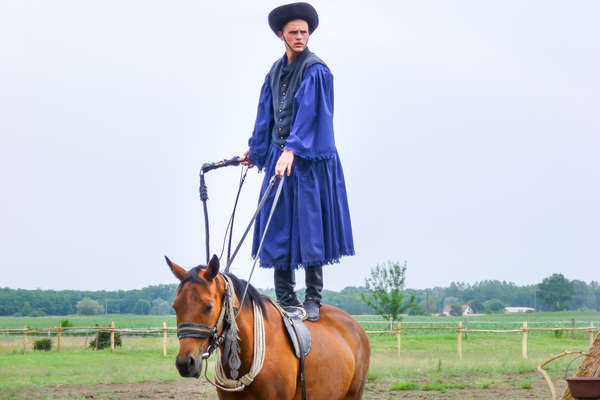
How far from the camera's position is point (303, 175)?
14.6 ft

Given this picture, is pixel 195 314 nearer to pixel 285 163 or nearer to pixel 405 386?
pixel 285 163

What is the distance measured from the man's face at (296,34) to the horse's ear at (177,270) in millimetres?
1872

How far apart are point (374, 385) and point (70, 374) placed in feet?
24.1

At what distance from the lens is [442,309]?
94250 mm

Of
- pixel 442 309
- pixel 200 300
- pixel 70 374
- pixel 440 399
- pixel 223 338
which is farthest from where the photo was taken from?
pixel 442 309

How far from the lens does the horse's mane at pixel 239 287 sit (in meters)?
3.28

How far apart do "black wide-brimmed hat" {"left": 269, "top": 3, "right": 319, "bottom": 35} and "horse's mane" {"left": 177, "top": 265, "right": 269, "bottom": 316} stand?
1804mm

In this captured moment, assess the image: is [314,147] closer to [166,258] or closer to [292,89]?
[292,89]

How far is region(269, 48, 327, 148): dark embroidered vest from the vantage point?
4.59 m

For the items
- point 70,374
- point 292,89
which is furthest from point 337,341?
point 70,374

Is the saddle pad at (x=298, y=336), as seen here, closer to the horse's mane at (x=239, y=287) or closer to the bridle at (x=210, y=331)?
the horse's mane at (x=239, y=287)

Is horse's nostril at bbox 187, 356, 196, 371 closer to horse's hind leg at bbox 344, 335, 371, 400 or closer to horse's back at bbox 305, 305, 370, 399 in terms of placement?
horse's back at bbox 305, 305, 370, 399

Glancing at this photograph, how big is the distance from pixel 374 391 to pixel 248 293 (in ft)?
26.6

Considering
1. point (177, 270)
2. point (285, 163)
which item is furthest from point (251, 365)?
point (285, 163)
